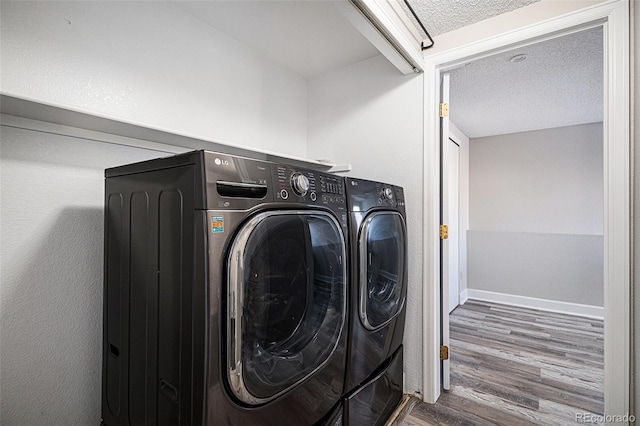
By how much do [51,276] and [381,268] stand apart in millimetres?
1550

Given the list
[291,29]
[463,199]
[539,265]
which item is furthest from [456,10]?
[539,265]

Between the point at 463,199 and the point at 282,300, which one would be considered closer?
the point at 282,300

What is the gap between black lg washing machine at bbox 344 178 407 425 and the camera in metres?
1.38

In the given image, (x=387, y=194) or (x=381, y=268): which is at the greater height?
(x=387, y=194)

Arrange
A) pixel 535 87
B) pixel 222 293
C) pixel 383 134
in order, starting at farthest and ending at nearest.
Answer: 1. pixel 535 87
2. pixel 383 134
3. pixel 222 293

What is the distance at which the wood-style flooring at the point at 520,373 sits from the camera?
1777 mm

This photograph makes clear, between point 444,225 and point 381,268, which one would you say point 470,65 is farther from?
point 381,268

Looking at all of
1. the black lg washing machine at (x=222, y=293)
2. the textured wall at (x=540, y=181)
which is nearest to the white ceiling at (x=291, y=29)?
the black lg washing machine at (x=222, y=293)

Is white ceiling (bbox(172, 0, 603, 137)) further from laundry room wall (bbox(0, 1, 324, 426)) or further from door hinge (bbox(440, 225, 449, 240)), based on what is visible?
door hinge (bbox(440, 225, 449, 240))

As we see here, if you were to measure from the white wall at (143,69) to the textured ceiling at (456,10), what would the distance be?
111cm

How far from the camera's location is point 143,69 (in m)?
1.50

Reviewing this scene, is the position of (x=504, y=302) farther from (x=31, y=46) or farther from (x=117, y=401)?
(x=31, y=46)

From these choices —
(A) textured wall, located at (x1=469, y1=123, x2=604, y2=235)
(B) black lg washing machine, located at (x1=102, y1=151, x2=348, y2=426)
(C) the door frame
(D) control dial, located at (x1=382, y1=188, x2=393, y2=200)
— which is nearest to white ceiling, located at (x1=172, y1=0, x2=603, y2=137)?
(C) the door frame

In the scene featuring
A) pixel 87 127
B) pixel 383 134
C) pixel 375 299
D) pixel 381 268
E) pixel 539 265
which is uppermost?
pixel 383 134
